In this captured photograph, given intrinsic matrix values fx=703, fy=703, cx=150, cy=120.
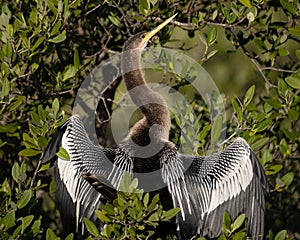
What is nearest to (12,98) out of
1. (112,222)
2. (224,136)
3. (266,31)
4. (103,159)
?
(103,159)

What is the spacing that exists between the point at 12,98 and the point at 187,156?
3.06ft

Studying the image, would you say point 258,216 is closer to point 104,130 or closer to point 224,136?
point 224,136

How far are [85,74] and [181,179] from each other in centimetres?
111

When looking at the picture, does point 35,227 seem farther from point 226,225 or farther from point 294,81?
point 294,81

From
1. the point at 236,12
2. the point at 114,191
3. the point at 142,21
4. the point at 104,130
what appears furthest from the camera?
the point at 104,130

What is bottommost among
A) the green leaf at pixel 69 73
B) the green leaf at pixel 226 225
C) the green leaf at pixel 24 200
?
the green leaf at pixel 226 225

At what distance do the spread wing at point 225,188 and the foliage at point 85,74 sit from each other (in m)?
0.11

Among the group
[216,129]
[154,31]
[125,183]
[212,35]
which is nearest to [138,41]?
[154,31]

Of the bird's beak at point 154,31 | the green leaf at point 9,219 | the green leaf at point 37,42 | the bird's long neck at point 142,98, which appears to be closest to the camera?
the green leaf at point 9,219

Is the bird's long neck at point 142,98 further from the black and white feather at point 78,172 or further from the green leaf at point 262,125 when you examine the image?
the green leaf at point 262,125

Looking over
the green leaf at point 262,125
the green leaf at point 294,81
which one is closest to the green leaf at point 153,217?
the green leaf at point 262,125

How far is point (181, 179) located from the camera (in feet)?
11.5

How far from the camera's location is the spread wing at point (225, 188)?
3.49m

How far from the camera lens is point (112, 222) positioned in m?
2.90
